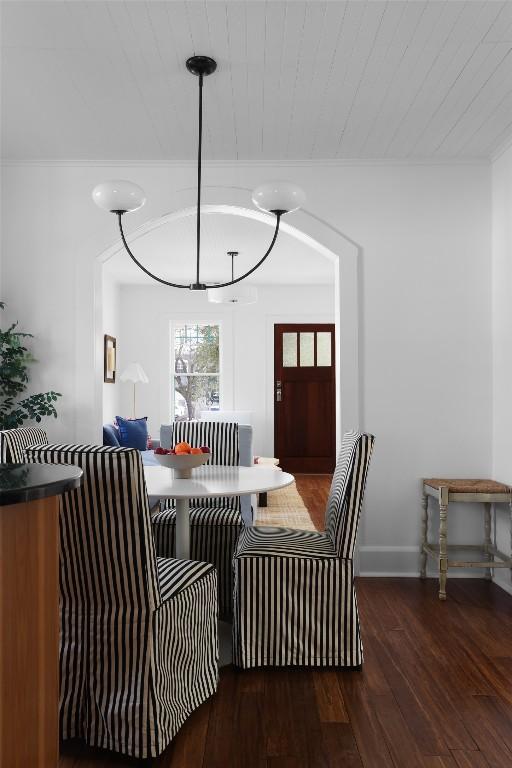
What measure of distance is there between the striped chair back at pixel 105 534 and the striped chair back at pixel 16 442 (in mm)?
611

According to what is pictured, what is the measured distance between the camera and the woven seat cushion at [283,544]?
2.64m

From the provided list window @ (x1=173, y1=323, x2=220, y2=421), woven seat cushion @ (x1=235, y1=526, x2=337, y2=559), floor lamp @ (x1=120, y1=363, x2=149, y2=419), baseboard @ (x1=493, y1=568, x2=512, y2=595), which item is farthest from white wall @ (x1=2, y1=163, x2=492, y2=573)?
window @ (x1=173, y1=323, x2=220, y2=421)

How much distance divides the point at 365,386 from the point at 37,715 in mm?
2945

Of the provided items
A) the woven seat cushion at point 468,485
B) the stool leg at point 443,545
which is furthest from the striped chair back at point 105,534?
the woven seat cushion at point 468,485

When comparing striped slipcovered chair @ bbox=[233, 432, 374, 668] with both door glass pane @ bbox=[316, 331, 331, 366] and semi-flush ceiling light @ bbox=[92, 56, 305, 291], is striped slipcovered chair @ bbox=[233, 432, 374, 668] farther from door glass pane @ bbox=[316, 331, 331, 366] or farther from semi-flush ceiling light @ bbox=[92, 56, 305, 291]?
door glass pane @ bbox=[316, 331, 331, 366]

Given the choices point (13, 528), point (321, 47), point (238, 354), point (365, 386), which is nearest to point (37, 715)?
point (13, 528)

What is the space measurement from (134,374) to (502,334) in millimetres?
5000

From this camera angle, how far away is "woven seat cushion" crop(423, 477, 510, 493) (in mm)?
3539

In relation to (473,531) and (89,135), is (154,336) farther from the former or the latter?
(473,531)

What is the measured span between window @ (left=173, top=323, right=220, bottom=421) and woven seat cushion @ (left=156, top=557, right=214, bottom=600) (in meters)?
6.23

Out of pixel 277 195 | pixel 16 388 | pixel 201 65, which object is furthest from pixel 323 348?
pixel 201 65

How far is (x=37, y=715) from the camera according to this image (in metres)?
1.38

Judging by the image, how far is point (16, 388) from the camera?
12.7 feet

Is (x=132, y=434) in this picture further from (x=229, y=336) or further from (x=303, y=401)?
(x=303, y=401)
